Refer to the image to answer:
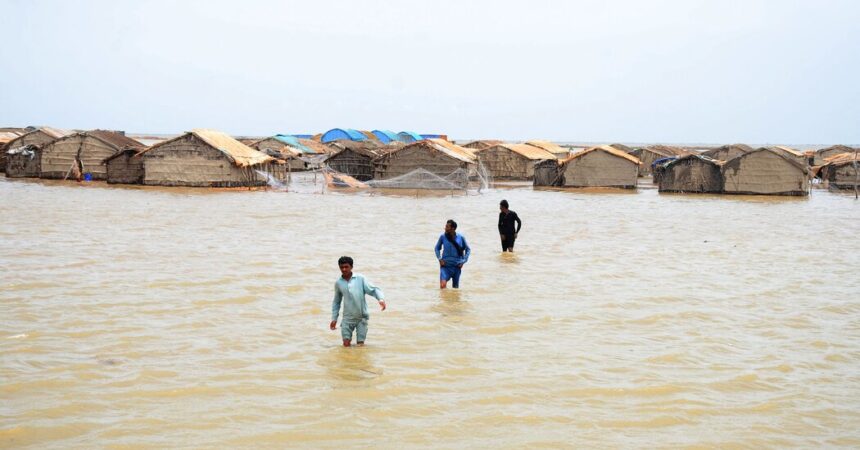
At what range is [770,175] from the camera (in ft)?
95.4

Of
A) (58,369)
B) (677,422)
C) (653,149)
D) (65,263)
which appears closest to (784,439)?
(677,422)

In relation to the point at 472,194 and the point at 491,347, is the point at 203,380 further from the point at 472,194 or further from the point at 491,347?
the point at 472,194

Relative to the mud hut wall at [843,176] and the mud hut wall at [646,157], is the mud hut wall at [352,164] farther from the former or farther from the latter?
the mud hut wall at [646,157]

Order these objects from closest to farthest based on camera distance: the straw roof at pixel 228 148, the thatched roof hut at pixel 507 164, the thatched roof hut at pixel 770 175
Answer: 1. the straw roof at pixel 228 148
2. the thatched roof hut at pixel 770 175
3. the thatched roof hut at pixel 507 164

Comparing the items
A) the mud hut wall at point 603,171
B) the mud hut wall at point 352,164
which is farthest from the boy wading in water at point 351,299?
the mud hut wall at point 352,164

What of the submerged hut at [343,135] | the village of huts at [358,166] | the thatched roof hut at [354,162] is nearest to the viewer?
the village of huts at [358,166]

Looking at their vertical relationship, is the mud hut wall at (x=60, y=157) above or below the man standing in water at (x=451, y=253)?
above

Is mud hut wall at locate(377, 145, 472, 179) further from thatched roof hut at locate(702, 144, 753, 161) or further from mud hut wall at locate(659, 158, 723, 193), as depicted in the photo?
thatched roof hut at locate(702, 144, 753, 161)

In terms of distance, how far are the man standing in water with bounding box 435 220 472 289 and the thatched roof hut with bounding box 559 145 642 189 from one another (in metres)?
22.8

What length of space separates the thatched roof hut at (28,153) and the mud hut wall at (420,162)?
12985 mm

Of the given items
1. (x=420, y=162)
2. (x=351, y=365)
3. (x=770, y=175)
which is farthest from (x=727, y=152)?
(x=351, y=365)

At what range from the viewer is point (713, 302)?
1000 cm

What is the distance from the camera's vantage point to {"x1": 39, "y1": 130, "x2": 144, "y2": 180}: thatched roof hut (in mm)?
29688

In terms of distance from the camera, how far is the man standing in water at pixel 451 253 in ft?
31.7
